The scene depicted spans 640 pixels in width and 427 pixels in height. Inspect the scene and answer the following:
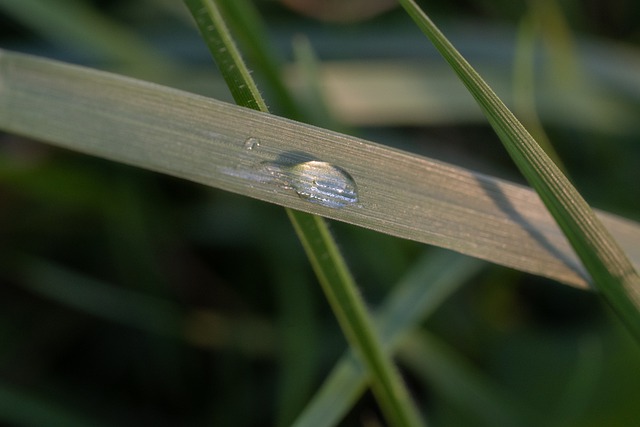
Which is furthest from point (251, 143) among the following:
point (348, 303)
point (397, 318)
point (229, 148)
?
point (397, 318)

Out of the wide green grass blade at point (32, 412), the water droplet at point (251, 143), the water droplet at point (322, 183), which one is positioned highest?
the water droplet at point (251, 143)

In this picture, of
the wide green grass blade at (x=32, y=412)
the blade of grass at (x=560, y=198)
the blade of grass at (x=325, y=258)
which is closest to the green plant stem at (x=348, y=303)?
the blade of grass at (x=325, y=258)

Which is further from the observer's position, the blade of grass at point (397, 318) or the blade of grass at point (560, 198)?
the blade of grass at point (397, 318)

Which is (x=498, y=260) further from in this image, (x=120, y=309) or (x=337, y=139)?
(x=120, y=309)

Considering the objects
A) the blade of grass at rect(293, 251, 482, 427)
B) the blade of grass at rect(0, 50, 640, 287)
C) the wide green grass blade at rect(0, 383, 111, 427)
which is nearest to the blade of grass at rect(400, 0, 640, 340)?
the blade of grass at rect(0, 50, 640, 287)

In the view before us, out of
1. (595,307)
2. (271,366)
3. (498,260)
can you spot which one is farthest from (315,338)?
(498,260)

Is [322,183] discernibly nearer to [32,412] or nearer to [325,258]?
[325,258]

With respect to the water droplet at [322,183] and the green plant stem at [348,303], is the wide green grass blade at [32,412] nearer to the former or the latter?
the green plant stem at [348,303]
